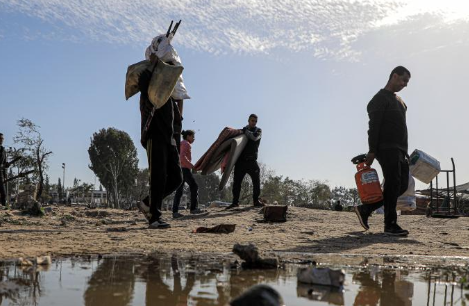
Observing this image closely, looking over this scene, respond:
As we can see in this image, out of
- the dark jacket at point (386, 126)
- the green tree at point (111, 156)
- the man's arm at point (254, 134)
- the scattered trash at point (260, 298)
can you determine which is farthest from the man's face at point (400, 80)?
the green tree at point (111, 156)

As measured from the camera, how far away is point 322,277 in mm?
2375

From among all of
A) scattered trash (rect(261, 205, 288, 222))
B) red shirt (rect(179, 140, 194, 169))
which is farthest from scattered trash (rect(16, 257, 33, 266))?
red shirt (rect(179, 140, 194, 169))

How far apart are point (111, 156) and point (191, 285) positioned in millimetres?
60221

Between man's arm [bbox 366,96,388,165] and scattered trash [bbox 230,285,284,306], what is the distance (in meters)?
4.58

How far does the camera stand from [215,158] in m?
11.0

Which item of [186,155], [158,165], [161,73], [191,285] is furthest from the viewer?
[186,155]

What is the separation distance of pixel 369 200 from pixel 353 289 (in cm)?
415

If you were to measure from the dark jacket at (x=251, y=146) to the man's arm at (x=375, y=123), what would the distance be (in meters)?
4.54

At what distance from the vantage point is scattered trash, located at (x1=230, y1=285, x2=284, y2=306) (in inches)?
64.2

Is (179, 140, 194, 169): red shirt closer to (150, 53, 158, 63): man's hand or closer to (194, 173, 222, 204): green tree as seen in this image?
(150, 53, 158, 63): man's hand

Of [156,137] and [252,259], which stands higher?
[156,137]

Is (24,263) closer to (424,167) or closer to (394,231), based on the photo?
(394,231)

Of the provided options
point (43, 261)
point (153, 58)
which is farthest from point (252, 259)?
point (153, 58)

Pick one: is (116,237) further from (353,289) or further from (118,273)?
(353,289)
